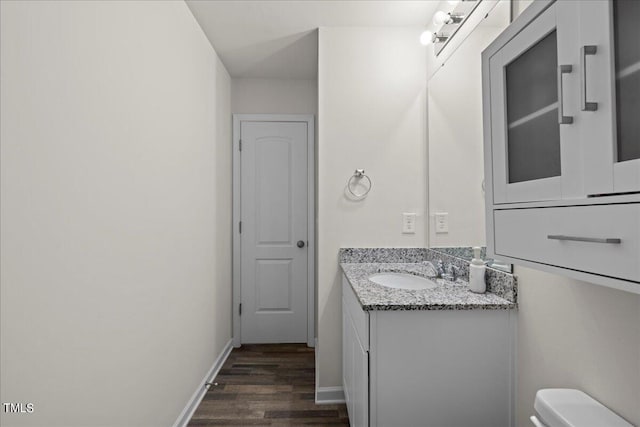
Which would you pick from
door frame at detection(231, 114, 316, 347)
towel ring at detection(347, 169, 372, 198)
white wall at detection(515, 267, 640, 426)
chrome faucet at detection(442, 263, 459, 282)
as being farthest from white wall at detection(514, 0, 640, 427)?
door frame at detection(231, 114, 316, 347)

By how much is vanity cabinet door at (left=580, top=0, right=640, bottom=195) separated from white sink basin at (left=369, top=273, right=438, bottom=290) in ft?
4.53

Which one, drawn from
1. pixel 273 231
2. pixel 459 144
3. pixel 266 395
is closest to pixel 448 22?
pixel 459 144

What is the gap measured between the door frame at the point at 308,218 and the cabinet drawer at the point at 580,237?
246 cm

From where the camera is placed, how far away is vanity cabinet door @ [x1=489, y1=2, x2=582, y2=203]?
2.43ft

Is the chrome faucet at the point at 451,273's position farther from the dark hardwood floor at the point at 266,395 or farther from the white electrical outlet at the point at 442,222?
the dark hardwood floor at the point at 266,395

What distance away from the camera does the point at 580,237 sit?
72 cm

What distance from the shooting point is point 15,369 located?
0.91m

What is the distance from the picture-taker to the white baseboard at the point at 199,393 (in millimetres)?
2037

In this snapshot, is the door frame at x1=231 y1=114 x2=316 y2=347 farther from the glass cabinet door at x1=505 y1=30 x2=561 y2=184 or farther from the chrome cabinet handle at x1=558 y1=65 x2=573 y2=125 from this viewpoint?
the chrome cabinet handle at x1=558 y1=65 x2=573 y2=125

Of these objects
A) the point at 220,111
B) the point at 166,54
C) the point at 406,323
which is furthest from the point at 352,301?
the point at 220,111

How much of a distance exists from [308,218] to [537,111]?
261 cm

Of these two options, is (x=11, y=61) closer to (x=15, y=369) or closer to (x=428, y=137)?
(x=15, y=369)

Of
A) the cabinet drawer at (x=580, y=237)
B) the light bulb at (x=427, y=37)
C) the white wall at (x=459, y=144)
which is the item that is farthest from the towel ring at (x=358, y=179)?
the cabinet drawer at (x=580, y=237)

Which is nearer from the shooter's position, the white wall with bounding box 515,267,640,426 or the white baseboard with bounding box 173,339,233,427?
the white wall with bounding box 515,267,640,426
